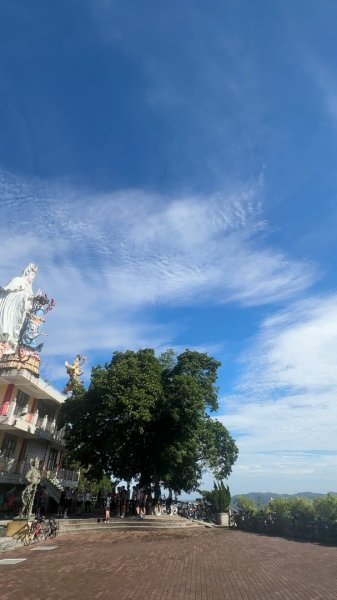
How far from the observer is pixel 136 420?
23484 millimetres

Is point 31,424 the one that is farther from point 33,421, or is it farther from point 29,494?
point 29,494

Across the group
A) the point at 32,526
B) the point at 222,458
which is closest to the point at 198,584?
the point at 32,526

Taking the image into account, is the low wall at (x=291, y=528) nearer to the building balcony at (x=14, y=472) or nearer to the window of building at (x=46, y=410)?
the building balcony at (x=14, y=472)

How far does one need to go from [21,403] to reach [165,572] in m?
19.8

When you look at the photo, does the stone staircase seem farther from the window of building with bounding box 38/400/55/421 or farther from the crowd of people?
the window of building with bounding box 38/400/55/421

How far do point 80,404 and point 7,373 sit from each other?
5.25 m

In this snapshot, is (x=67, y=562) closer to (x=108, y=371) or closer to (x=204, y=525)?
(x=108, y=371)

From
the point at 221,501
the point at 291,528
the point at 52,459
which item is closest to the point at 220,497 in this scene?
the point at 221,501

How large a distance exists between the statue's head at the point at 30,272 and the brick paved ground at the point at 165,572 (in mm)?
22387

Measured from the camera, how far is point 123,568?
10930 millimetres

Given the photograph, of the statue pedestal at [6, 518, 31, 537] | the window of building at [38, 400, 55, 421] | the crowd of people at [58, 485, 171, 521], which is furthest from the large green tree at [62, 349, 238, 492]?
the statue pedestal at [6, 518, 31, 537]

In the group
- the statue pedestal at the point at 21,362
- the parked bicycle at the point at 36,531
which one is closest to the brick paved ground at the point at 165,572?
the parked bicycle at the point at 36,531

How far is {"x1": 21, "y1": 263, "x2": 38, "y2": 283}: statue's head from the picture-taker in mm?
33559

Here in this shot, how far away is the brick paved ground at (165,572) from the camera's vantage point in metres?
8.63
